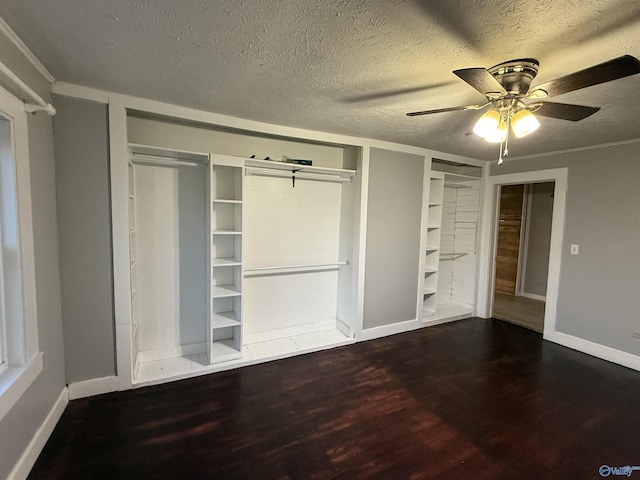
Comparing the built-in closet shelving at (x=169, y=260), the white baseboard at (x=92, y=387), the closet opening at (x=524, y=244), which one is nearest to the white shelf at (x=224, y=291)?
the built-in closet shelving at (x=169, y=260)

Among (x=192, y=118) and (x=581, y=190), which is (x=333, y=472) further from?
(x=581, y=190)

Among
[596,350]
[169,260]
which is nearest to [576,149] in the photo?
[596,350]

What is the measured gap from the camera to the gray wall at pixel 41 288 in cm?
152

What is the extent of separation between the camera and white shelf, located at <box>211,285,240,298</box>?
279 cm

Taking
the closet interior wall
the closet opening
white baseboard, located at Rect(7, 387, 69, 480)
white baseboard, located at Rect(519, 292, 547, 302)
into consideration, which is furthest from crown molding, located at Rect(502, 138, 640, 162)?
white baseboard, located at Rect(7, 387, 69, 480)

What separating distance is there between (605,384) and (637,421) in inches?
21.5

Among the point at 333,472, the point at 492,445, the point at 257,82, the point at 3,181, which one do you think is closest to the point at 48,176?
the point at 3,181

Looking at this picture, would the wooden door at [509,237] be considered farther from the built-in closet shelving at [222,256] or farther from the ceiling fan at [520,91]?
the ceiling fan at [520,91]

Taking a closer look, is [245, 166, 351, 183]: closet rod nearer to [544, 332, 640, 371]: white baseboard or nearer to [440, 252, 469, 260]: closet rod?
[440, 252, 469, 260]: closet rod

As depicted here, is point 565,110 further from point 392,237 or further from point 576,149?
point 576,149

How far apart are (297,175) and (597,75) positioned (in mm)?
2473

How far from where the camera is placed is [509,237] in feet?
19.5

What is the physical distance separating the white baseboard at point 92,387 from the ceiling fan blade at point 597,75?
341 cm

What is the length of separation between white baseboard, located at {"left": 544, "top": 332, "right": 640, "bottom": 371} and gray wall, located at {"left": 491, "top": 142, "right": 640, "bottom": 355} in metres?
0.05
